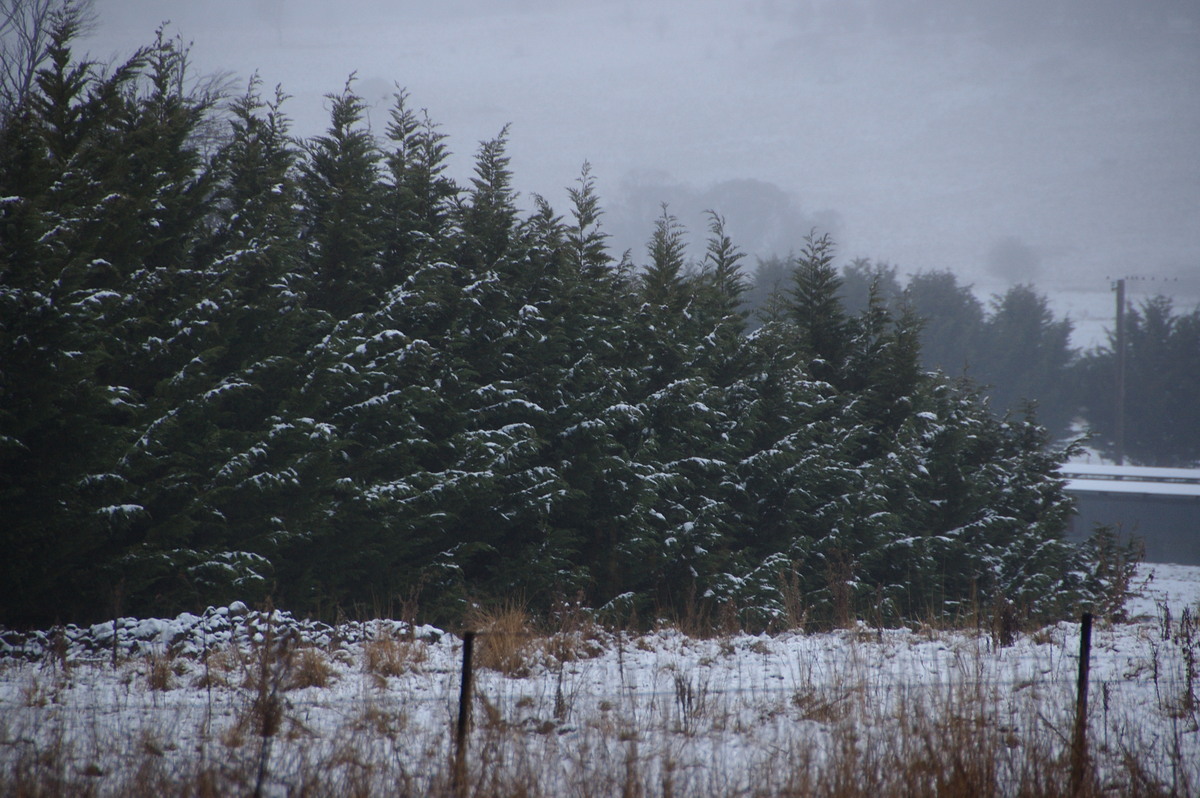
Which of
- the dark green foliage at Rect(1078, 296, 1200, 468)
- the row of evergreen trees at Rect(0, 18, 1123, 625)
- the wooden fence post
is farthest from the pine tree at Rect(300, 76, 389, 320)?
the dark green foliage at Rect(1078, 296, 1200, 468)

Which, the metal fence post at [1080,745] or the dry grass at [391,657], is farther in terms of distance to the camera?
the dry grass at [391,657]

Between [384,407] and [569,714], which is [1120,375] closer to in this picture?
[384,407]

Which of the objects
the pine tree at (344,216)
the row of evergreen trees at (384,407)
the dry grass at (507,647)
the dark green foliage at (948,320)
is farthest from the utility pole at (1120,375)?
the dry grass at (507,647)

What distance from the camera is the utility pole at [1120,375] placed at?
194 feet

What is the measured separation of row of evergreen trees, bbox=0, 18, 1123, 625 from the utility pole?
49.2m

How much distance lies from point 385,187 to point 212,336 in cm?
434

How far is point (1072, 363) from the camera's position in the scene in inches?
2926

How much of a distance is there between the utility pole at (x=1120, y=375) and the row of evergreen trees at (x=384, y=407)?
161 ft

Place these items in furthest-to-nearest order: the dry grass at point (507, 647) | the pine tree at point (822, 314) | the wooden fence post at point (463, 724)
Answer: the pine tree at point (822, 314), the dry grass at point (507, 647), the wooden fence post at point (463, 724)

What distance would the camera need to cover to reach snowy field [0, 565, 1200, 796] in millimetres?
4363

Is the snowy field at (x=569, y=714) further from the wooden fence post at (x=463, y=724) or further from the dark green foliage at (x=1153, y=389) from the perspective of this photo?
the dark green foliage at (x=1153, y=389)

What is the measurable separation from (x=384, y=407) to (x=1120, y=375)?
215 ft

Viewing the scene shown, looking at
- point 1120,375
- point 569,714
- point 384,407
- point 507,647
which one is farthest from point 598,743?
point 1120,375

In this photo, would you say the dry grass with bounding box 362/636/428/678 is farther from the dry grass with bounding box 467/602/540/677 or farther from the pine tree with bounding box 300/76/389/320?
the pine tree with bounding box 300/76/389/320
